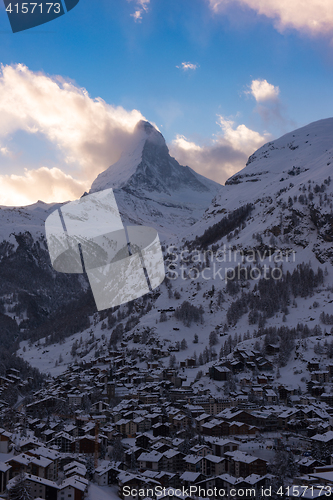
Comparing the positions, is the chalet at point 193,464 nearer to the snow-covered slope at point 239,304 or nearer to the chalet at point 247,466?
the chalet at point 247,466

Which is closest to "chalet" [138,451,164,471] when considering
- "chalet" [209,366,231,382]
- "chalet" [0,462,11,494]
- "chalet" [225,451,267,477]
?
"chalet" [225,451,267,477]

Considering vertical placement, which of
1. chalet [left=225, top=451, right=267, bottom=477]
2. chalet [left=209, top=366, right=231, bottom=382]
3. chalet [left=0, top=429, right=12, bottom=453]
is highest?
chalet [left=209, top=366, right=231, bottom=382]

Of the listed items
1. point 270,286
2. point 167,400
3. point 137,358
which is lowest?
point 167,400

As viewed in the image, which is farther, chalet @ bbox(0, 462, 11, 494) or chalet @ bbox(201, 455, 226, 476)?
chalet @ bbox(201, 455, 226, 476)

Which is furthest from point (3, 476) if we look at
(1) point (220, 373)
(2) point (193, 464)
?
(1) point (220, 373)

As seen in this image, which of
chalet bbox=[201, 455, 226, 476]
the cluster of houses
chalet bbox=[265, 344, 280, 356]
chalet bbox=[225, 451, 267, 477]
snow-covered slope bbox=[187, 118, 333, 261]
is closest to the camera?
the cluster of houses

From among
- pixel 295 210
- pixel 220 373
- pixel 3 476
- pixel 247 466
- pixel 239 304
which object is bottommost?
pixel 247 466

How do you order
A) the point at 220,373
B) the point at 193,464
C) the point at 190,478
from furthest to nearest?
the point at 220,373
the point at 193,464
the point at 190,478

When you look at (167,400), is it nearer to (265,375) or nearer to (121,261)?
(265,375)

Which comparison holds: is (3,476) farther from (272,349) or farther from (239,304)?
(239,304)

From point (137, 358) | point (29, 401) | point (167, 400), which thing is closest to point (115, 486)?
point (167, 400)

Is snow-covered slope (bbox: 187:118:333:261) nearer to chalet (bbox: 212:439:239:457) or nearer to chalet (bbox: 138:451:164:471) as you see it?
chalet (bbox: 212:439:239:457)
